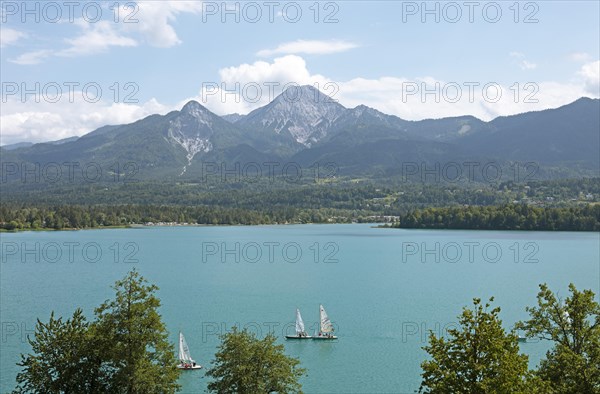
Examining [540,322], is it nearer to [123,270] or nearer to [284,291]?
[284,291]

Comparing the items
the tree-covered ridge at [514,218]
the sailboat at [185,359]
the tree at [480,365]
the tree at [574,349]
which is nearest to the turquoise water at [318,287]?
the sailboat at [185,359]

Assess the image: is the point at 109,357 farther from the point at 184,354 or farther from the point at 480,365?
the point at 184,354

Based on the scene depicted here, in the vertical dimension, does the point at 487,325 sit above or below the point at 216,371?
above

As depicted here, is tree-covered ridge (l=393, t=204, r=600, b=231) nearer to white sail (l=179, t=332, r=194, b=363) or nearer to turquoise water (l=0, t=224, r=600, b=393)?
turquoise water (l=0, t=224, r=600, b=393)

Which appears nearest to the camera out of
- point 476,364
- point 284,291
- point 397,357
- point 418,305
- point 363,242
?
point 476,364

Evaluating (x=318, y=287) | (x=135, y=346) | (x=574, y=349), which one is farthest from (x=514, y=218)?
(x=135, y=346)

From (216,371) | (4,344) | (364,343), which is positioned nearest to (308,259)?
(364,343)
